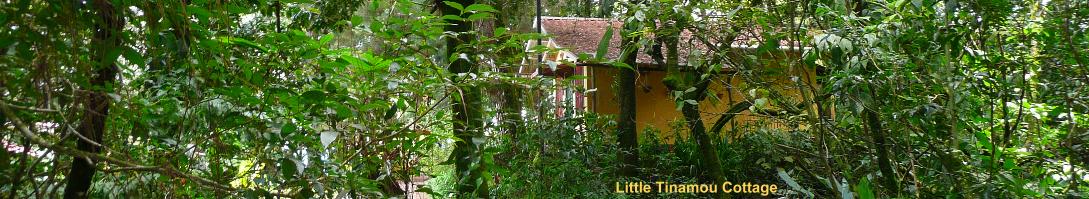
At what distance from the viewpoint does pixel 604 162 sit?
5203 mm

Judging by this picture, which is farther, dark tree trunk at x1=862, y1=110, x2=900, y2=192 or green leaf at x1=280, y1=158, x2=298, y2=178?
dark tree trunk at x1=862, y1=110, x2=900, y2=192

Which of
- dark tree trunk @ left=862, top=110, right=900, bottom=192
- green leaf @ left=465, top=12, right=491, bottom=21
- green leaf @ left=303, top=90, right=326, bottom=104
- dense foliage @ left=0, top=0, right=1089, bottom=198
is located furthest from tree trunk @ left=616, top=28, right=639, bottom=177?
green leaf @ left=303, top=90, right=326, bottom=104

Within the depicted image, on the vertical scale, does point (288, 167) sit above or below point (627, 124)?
above

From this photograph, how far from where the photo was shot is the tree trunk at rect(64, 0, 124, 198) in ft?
4.68

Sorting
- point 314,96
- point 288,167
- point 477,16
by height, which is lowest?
point 288,167

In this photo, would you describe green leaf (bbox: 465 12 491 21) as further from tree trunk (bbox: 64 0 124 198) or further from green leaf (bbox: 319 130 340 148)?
tree trunk (bbox: 64 0 124 198)

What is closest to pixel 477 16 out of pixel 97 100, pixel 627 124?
pixel 97 100

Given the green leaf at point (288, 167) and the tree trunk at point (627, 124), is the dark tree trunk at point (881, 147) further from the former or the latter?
the tree trunk at point (627, 124)

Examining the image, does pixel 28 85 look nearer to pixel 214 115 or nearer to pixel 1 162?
pixel 1 162

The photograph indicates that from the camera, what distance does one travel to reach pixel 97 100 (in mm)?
1600

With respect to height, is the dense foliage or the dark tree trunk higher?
the dense foliage

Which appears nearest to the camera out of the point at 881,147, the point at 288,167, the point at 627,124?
the point at 288,167

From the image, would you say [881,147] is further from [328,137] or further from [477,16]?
[328,137]

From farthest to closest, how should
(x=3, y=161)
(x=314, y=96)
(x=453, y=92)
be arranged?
(x=453, y=92)
(x=314, y=96)
(x=3, y=161)
